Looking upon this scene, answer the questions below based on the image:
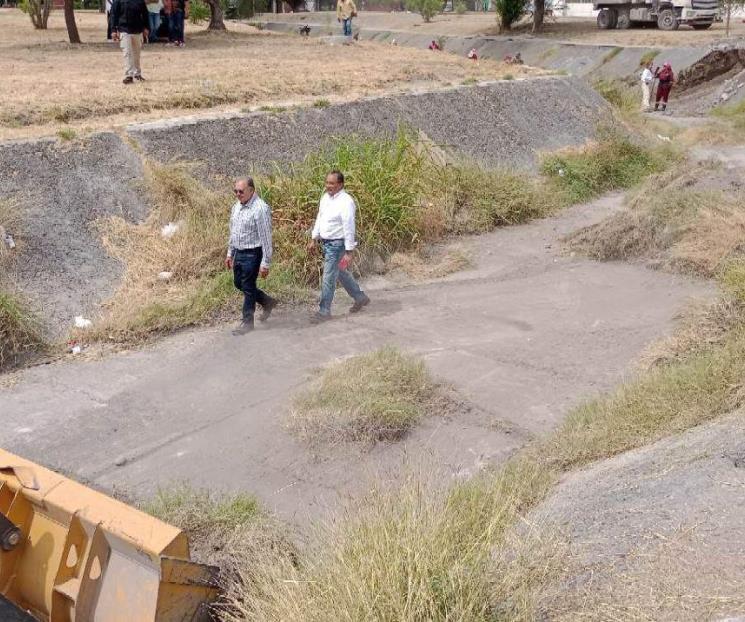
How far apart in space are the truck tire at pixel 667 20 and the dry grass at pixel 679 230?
2572 cm

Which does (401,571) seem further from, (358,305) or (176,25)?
(176,25)

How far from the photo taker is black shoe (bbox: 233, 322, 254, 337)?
900 cm

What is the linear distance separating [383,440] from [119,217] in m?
5.16

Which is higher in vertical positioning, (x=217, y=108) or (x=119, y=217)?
(x=217, y=108)

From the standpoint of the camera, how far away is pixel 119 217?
409 inches

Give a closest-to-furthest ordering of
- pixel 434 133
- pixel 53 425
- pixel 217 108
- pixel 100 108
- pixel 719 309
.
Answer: pixel 53 425 → pixel 719 309 → pixel 100 108 → pixel 217 108 → pixel 434 133

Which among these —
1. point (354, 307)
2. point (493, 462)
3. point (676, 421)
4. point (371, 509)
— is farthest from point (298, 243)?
point (371, 509)

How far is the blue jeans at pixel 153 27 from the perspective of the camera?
77.9 feet

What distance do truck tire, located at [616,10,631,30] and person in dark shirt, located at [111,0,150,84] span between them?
1118 inches

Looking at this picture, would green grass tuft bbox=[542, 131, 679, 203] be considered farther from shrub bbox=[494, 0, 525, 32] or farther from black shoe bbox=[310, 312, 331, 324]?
shrub bbox=[494, 0, 525, 32]

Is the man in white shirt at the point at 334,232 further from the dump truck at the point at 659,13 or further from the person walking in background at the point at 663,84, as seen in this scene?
the dump truck at the point at 659,13

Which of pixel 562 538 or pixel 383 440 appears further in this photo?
pixel 383 440

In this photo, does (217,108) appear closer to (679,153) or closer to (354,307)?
(354,307)

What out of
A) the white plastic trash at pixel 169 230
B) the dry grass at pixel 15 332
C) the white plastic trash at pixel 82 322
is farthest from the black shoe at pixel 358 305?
the dry grass at pixel 15 332
